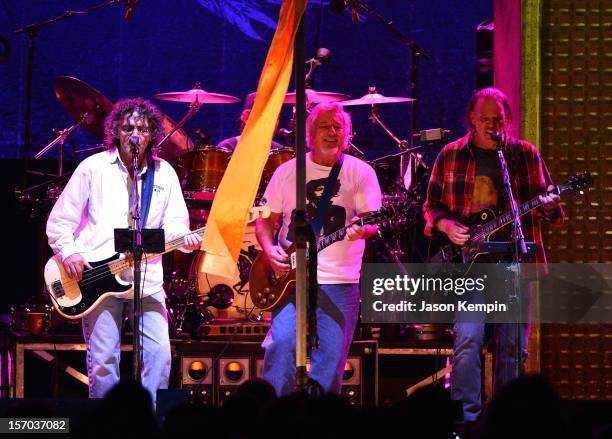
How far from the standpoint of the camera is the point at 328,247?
25.2 feet

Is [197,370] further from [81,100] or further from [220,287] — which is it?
[81,100]

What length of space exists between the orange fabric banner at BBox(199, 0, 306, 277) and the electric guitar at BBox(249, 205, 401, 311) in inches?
76.2

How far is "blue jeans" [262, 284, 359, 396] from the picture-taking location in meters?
→ 7.56

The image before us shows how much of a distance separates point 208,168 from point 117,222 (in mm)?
3677

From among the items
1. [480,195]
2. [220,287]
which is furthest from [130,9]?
[480,195]

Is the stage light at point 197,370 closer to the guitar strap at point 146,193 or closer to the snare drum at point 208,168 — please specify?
the guitar strap at point 146,193

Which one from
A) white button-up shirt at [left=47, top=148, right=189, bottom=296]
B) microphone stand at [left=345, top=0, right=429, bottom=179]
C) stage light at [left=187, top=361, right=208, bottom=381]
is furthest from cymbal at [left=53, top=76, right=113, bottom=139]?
white button-up shirt at [left=47, top=148, right=189, bottom=296]

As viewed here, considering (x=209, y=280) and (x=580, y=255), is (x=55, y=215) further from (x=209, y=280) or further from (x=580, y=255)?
(x=580, y=255)

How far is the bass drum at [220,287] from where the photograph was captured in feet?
34.2

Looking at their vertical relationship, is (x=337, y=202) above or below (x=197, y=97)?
below

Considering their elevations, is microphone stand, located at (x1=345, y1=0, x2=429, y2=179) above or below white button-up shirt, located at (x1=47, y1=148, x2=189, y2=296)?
above

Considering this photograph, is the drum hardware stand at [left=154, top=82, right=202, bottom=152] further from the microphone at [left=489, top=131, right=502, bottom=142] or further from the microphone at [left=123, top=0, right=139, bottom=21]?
the microphone at [left=489, top=131, right=502, bottom=142]

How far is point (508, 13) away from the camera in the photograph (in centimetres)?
905

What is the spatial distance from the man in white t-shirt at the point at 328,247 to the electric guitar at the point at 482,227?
702 millimetres
